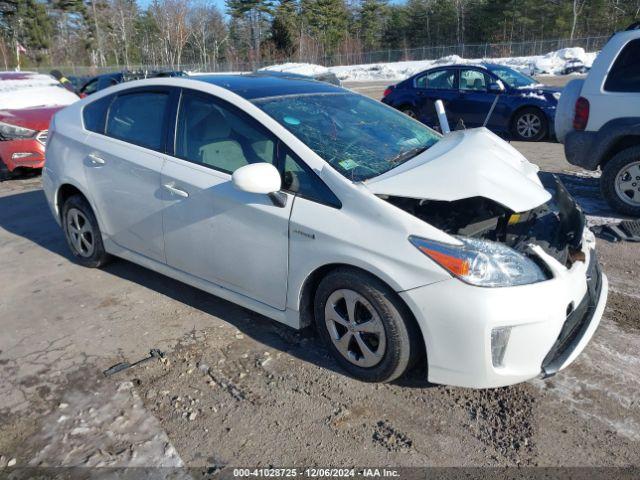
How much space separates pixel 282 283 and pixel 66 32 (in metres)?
72.7

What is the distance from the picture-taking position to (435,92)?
11.5 meters

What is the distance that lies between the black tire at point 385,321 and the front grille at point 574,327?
2.15 ft

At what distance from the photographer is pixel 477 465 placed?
8.21ft

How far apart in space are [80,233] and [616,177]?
5436 mm

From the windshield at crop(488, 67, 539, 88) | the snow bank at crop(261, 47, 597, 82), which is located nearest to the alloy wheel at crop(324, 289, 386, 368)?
the windshield at crop(488, 67, 539, 88)

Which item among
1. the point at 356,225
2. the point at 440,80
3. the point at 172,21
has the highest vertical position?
the point at 172,21

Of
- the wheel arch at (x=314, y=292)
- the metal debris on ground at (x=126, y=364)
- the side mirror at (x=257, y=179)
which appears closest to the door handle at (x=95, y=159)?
the metal debris on ground at (x=126, y=364)

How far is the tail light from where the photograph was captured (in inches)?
238

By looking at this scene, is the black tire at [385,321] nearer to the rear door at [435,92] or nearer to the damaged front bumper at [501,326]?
the damaged front bumper at [501,326]

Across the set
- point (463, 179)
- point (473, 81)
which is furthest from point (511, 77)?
point (463, 179)

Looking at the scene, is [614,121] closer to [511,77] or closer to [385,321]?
[385,321]

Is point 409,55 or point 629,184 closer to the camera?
point 629,184

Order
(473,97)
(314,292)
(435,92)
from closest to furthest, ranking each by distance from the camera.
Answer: (314,292), (473,97), (435,92)

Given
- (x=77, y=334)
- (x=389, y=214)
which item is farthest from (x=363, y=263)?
(x=77, y=334)
